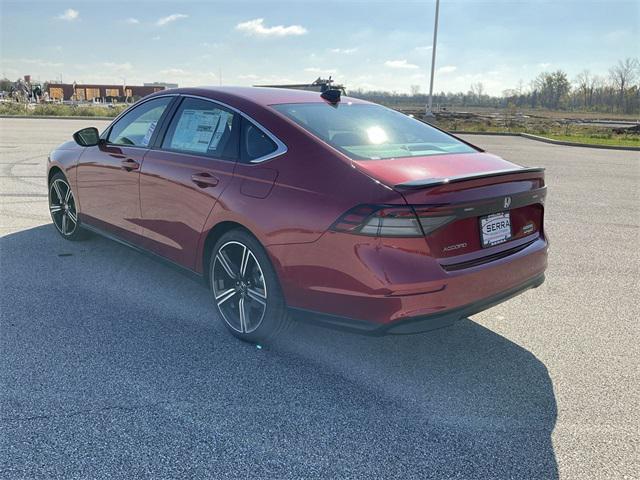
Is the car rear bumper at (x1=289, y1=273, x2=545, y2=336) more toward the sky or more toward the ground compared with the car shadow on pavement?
more toward the sky

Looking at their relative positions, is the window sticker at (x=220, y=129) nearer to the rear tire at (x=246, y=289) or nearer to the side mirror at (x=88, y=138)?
the rear tire at (x=246, y=289)

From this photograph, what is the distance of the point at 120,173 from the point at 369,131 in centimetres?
229

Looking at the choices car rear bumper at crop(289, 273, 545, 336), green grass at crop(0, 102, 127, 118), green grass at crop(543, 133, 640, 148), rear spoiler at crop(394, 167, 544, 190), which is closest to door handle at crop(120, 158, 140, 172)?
car rear bumper at crop(289, 273, 545, 336)

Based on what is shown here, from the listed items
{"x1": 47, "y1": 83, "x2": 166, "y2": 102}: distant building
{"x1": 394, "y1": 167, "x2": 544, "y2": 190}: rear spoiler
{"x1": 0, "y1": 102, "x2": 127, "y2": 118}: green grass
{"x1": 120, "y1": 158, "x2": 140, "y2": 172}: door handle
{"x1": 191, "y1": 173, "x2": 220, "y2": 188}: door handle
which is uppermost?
{"x1": 47, "y1": 83, "x2": 166, "y2": 102}: distant building

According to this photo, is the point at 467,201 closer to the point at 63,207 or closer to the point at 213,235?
the point at 213,235

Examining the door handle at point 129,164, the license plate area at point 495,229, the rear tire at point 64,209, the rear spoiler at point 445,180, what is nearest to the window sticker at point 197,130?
the door handle at point 129,164

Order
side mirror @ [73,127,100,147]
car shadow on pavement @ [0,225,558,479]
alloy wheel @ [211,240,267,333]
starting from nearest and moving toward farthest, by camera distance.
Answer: car shadow on pavement @ [0,225,558,479] < alloy wheel @ [211,240,267,333] < side mirror @ [73,127,100,147]

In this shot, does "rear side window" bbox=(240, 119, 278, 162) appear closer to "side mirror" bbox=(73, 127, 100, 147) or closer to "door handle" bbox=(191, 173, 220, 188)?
"door handle" bbox=(191, 173, 220, 188)

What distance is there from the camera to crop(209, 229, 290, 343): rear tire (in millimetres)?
3332

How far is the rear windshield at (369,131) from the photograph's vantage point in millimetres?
3355

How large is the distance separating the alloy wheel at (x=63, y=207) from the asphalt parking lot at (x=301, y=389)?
3.11 ft

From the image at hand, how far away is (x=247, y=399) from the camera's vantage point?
2.94 meters

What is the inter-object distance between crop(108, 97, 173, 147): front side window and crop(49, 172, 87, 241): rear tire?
113cm

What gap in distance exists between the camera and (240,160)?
11.4 ft
